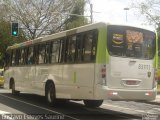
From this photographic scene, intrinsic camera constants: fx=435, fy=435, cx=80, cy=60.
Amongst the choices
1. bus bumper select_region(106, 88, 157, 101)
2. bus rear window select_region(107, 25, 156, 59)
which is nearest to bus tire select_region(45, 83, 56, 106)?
bus bumper select_region(106, 88, 157, 101)

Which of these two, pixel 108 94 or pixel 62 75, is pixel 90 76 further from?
pixel 62 75

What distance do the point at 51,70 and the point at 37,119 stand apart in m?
4.47

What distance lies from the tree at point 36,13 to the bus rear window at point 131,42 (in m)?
40.7

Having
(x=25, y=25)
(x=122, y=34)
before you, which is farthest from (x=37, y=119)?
(x=25, y=25)

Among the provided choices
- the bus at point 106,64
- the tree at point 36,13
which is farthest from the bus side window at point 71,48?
the tree at point 36,13

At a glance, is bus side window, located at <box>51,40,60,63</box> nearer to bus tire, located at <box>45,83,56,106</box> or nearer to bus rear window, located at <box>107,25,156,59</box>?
bus tire, located at <box>45,83,56,106</box>

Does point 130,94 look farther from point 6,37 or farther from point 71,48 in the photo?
point 6,37

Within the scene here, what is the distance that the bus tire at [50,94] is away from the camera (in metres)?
17.1

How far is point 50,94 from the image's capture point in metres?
17.4

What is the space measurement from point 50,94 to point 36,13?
38797 mm

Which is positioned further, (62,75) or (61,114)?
(62,75)

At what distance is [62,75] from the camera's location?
16.3 m

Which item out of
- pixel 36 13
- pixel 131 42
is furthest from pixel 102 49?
pixel 36 13

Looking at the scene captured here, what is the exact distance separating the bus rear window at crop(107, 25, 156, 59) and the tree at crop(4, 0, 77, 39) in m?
40.7
